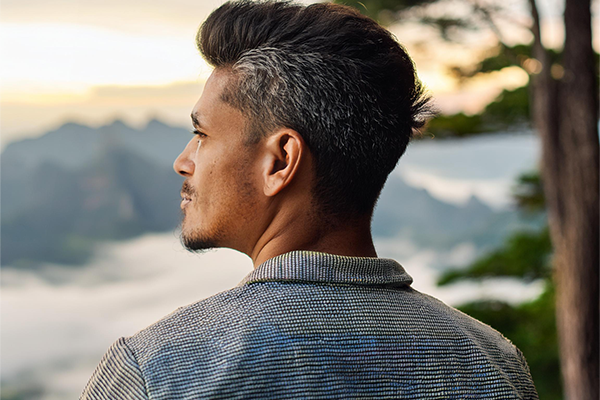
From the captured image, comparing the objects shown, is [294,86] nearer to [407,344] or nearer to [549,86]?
[407,344]

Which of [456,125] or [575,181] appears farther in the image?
[456,125]

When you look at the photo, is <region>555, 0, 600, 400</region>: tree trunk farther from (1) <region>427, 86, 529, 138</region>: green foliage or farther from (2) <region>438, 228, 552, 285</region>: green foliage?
(2) <region>438, 228, 552, 285</region>: green foliage

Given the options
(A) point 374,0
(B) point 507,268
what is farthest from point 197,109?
(B) point 507,268

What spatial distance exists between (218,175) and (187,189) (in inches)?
3.7

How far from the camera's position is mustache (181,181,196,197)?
89 centimetres

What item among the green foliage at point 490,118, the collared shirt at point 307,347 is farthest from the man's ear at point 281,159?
the green foliage at point 490,118

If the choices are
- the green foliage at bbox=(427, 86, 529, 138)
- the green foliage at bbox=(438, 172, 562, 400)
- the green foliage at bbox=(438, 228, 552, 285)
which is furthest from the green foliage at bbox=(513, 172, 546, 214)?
the green foliage at bbox=(427, 86, 529, 138)

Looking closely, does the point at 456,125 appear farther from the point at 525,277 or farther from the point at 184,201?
the point at 184,201

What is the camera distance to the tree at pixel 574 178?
3.40 metres

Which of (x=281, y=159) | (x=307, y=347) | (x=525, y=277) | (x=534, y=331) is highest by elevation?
(x=281, y=159)

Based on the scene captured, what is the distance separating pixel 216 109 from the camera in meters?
0.86

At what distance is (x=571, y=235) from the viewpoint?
3506 mm

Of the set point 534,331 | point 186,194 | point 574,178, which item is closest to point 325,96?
point 186,194

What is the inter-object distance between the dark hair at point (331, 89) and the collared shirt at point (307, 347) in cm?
13
